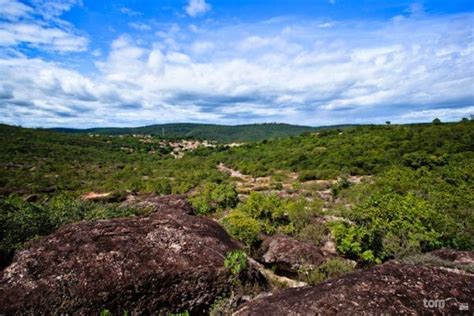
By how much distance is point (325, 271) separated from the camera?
26.1 ft

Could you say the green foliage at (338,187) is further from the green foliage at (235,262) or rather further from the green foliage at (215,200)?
the green foliage at (235,262)

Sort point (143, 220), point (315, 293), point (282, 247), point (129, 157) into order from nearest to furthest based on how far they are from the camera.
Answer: point (315, 293)
point (143, 220)
point (282, 247)
point (129, 157)

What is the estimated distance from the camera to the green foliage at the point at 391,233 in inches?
357

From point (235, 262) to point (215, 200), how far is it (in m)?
13.9

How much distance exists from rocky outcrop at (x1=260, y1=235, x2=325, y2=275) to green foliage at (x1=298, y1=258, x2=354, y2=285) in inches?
13.3

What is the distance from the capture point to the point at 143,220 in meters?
6.78

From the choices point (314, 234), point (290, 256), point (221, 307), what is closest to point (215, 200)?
point (314, 234)

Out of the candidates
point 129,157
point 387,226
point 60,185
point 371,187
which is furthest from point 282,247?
point 129,157

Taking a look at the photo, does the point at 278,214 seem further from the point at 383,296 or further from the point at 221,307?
the point at 383,296

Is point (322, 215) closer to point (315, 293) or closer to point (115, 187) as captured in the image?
point (315, 293)

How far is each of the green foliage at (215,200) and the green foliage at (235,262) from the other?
11333 millimetres

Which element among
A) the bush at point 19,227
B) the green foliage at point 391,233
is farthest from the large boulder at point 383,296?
the bush at point 19,227

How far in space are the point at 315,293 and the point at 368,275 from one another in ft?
2.88

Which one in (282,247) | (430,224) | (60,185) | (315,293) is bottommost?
(60,185)
